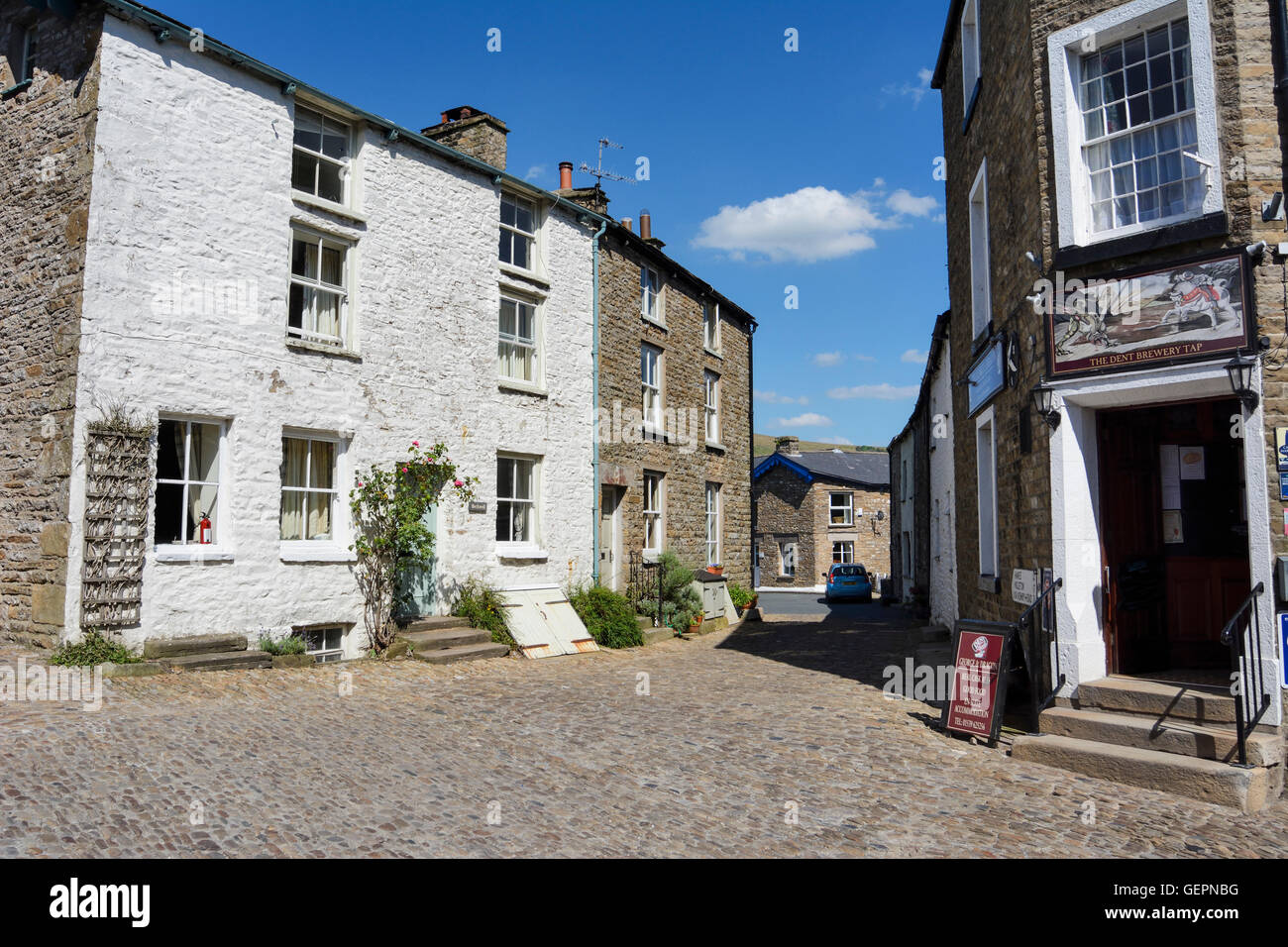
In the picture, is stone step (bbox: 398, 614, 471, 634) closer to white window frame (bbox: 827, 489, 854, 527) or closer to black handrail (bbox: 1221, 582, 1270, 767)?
black handrail (bbox: 1221, 582, 1270, 767)

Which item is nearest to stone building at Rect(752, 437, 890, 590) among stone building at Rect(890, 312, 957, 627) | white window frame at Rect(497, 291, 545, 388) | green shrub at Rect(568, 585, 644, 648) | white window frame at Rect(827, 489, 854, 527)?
white window frame at Rect(827, 489, 854, 527)

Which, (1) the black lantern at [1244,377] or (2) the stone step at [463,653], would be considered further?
(2) the stone step at [463,653]

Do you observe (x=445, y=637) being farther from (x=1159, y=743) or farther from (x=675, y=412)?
(x=675, y=412)

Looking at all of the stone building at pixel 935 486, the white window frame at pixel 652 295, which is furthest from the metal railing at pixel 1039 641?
the white window frame at pixel 652 295

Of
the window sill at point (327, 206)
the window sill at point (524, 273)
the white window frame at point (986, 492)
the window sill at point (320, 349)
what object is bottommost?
the white window frame at point (986, 492)

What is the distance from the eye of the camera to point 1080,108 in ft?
26.1

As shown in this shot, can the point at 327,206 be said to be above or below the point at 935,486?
above

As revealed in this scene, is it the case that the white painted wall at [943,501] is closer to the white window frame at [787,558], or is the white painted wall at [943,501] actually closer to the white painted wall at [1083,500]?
the white painted wall at [1083,500]

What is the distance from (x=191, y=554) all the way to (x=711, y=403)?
556 inches

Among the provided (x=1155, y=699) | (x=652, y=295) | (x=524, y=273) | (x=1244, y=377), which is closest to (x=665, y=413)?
(x=652, y=295)

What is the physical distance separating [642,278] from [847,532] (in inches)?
1090

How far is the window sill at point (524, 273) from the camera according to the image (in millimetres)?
15086

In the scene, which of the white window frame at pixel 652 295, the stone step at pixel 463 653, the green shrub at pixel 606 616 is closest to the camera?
the stone step at pixel 463 653

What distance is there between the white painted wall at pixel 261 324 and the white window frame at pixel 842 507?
101ft
